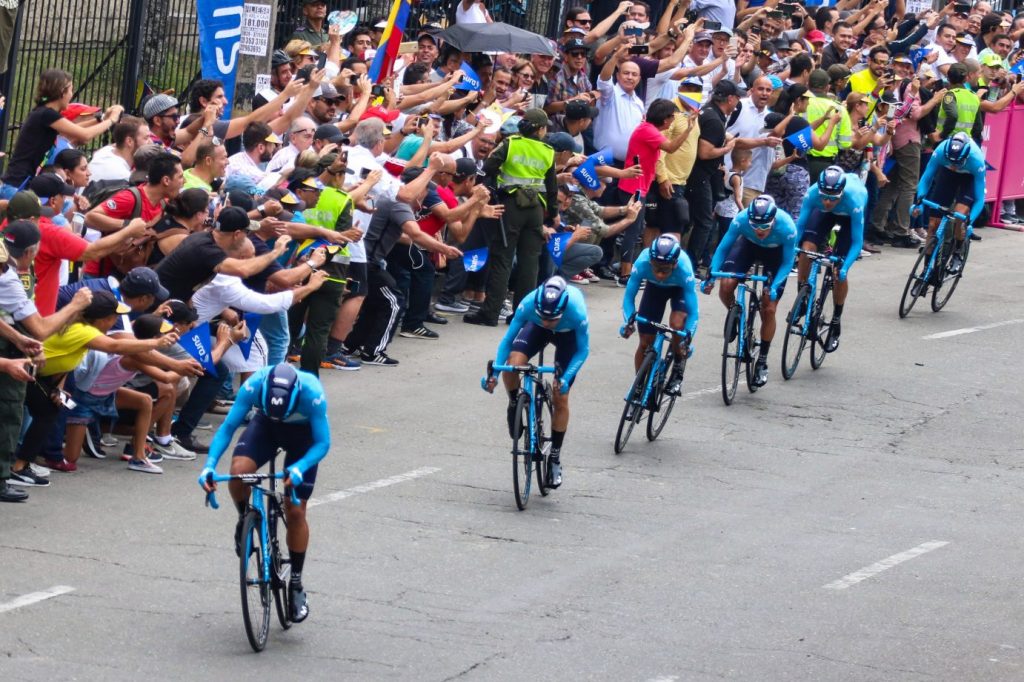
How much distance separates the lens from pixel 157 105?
13984mm

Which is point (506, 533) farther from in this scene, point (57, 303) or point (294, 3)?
point (294, 3)

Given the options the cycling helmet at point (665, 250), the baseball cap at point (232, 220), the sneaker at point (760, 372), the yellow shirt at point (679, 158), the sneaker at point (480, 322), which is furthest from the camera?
the yellow shirt at point (679, 158)

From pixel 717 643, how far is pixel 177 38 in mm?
11260

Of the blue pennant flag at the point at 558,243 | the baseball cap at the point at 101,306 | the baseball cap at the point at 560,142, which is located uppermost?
the baseball cap at the point at 560,142

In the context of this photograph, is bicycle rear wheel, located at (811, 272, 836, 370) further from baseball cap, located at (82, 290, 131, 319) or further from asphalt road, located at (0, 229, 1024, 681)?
baseball cap, located at (82, 290, 131, 319)

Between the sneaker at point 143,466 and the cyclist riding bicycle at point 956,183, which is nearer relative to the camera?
the sneaker at point 143,466

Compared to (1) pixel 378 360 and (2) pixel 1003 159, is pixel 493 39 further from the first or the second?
(2) pixel 1003 159

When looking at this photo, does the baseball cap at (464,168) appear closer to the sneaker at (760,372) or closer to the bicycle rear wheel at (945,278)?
the sneaker at (760,372)

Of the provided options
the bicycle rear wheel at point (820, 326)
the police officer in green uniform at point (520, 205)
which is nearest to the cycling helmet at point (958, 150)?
the bicycle rear wheel at point (820, 326)

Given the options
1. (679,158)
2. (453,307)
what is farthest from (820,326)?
(453,307)

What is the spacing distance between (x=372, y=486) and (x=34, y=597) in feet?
10.5

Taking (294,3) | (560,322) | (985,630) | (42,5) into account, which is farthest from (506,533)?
(294,3)

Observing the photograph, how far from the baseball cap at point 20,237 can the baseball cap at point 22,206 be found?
0.91 ft

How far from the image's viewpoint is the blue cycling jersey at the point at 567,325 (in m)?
12.1
